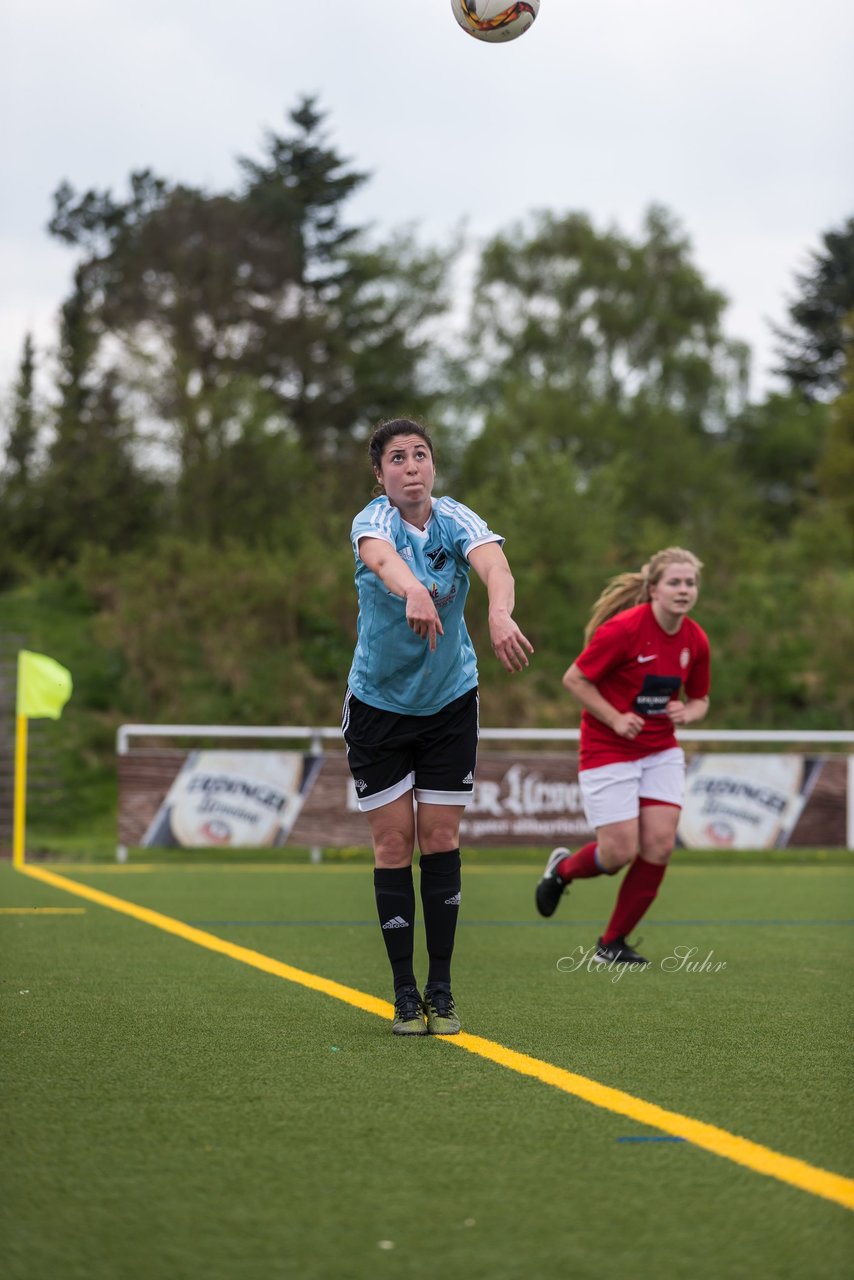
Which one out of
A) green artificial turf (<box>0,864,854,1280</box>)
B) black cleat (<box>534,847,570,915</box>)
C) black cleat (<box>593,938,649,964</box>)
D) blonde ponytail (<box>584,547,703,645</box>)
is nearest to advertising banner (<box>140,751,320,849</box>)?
black cleat (<box>534,847,570,915</box>)

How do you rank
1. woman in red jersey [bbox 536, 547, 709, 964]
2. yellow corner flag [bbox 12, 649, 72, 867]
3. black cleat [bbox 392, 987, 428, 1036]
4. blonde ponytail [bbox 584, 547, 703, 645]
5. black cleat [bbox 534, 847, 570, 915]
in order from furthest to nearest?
1. yellow corner flag [bbox 12, 649, 72, 867]
2. black cleat [bbox 534, 847, 570, 915]
3. blonde ponytail [bbox 584, 547, 703, 645]
4. woman in red jersey [bbox 536, 547, 709, 964]
5. black cleat [bbox 392, 987, 428, 1036]

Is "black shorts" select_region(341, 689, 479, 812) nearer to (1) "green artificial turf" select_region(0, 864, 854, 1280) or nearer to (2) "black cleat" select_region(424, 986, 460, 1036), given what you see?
(2) "black cleat" select_region(424, 986, 460, 1036)

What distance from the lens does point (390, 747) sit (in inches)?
198

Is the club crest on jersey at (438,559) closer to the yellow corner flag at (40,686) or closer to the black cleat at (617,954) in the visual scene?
the black cleat at (617,954)

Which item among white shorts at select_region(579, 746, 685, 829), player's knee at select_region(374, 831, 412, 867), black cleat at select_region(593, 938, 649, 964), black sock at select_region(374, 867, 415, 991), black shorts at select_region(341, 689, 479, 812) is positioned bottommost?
black cleat at select_region(593, 938, 649, 964)

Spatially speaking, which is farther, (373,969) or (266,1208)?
(373,969)

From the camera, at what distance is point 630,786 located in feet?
22.7

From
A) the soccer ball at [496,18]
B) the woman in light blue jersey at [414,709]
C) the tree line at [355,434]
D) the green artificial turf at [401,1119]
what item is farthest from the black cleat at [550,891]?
the tree line at [355,434]

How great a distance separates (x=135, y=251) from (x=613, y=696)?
109ft

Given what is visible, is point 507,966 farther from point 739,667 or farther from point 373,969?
point 739,667

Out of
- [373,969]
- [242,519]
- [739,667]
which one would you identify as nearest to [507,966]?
[373,969]

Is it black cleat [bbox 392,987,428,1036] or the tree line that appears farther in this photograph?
the tree line

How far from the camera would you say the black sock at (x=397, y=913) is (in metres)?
5.06

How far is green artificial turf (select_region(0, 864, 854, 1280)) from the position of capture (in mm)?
2578
